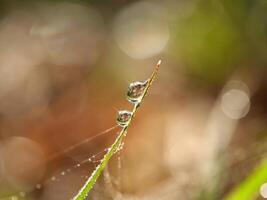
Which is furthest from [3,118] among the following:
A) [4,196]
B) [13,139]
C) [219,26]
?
[219,26]

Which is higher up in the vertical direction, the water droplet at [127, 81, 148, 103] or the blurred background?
the blurred background

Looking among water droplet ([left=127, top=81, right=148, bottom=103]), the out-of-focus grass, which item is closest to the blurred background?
the out-of-focus grass

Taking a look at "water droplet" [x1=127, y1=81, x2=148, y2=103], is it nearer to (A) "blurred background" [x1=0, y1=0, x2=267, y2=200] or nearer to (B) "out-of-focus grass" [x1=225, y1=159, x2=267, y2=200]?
(B) "out-of-focus grass" [x1=225, y1=159, x2=267, y2=200]

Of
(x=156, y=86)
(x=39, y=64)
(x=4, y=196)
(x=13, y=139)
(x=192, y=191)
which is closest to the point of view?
(x=192, y=191)

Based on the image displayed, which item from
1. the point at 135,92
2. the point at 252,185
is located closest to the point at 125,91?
the point at 252,185

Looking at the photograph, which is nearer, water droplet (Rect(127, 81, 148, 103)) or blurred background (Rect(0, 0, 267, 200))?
water droplet (Rect(127, 81, 148, 103))

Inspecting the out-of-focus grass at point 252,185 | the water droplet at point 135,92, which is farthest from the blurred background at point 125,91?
the water droplet at point 135,92

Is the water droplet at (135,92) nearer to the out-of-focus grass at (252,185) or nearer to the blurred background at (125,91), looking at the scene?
the out-of-focus grass at (252,185)

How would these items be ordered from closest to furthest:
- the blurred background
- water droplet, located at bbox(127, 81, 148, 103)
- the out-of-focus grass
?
water droplet, located at bbox(127, 81, 148, 103) → the out-of-focus grass → the blurred background

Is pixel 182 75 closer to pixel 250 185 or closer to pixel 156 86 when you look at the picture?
pixel 156 86

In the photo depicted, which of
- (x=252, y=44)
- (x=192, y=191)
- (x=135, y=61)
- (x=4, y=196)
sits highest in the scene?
(x=135, y=61)
